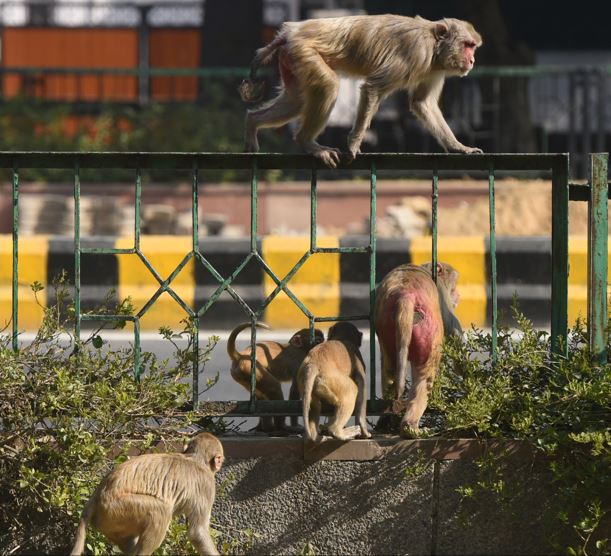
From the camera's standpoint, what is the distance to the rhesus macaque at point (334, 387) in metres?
4.74

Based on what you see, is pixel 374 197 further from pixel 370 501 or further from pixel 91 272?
pixel 91 272

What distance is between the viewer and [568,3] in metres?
17.4

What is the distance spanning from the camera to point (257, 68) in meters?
6.47

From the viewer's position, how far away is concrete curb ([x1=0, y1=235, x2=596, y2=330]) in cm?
873

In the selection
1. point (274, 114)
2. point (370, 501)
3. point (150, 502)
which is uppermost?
point (274, 114)

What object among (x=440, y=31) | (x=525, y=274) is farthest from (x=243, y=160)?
(x=525, y=274)

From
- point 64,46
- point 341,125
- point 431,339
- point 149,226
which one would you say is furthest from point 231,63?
point 431,339

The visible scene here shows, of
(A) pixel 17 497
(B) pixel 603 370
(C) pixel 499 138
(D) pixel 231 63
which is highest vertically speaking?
(D) pixel 231 63

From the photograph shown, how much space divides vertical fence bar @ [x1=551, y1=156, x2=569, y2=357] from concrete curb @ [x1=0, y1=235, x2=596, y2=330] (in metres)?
3.55

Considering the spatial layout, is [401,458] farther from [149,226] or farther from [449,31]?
[149,226]

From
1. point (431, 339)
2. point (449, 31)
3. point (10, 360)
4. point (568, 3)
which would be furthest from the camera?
point (568, 3)

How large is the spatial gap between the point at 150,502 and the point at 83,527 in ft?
0.72

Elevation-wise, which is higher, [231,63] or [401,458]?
[231,63]

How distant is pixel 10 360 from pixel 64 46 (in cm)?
1358
